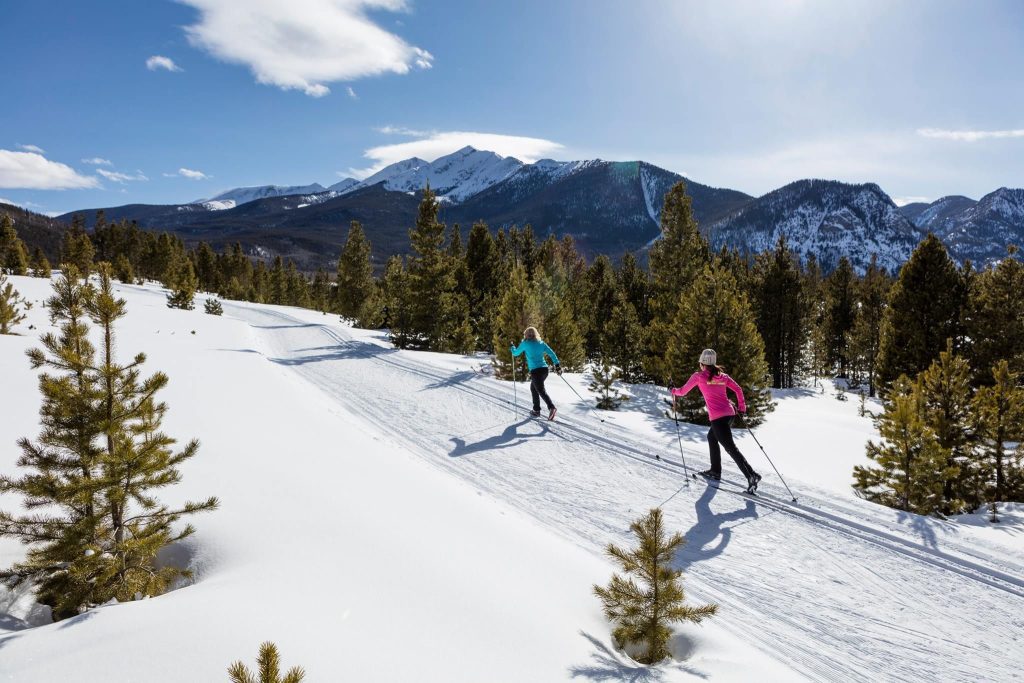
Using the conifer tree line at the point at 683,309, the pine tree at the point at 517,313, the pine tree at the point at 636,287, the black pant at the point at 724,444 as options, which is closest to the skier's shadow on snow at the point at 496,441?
the black pant at the point at 724,444

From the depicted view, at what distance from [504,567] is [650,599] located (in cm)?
171

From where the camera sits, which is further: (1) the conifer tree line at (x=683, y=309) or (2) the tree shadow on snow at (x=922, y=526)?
(1) the conifer tree line at (x=683, y=309)

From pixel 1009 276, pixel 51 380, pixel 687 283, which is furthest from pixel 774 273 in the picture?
pixel 51 380

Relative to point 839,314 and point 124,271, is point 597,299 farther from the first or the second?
point 124,271

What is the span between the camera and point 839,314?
55094mm

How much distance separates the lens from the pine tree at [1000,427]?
896cm

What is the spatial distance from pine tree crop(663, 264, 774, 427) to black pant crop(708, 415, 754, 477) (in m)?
5.84

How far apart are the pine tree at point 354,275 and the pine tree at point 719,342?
41.8 m

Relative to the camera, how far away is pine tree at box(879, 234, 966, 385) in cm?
2375

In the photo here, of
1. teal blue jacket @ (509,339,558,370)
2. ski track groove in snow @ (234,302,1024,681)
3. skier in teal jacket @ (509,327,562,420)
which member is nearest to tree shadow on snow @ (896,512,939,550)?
ski track groove in snow @ (234,302,1024,681)

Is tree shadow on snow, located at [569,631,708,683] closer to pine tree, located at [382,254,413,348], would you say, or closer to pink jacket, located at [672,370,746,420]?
pink jacket, located at [672,370,746,420]

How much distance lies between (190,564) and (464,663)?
130 inches

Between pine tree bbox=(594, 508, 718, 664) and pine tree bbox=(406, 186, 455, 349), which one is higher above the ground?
pine tree bbox=(406, 186, 455, 349)

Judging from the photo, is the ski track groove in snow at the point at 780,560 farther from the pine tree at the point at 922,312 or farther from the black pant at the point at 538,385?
the pine tree at the point at 922,312
